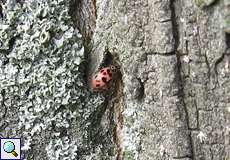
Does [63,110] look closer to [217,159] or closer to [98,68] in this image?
[98,68]

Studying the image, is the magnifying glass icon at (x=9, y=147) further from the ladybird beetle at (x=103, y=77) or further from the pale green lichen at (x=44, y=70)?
the ladybird beetle at (x=103, y=77)

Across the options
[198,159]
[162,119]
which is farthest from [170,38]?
[198,159]

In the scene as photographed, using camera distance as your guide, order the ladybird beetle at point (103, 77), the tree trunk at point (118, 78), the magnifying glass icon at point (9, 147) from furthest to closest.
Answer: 1. the magnifying glass icon at point (9, 147)
2. the ladybird beetle at point (103, 77)
3. the tree trunk at point (118, 78)

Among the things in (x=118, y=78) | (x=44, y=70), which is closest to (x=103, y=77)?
(x=118, y=78)

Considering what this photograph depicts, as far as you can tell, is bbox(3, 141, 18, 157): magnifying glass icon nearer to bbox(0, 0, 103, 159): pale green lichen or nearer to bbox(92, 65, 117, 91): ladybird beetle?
bbox(0, 0, 103, 159): pale green lichen

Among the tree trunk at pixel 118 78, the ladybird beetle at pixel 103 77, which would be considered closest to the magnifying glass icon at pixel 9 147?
the tree trunk at pixel 118 78
